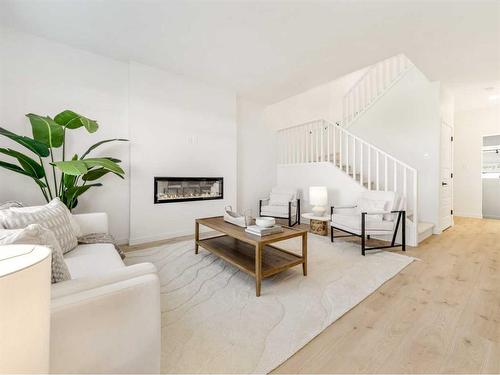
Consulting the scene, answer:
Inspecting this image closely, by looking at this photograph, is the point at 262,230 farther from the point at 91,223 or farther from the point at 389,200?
the point at 389,200

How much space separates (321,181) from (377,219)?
1.67m

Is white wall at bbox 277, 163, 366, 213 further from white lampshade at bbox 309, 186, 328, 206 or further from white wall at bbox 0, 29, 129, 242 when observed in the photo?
white wall at bbox 0, 29, 129, 242

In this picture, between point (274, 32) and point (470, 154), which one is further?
point (470, 154)

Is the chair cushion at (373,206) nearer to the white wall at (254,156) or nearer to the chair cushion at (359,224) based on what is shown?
the chair cushion at (359,224)

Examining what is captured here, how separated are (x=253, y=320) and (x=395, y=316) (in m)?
1.02

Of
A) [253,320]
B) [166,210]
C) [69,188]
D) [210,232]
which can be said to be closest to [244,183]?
[210,232]

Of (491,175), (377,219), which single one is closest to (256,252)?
(377,219)

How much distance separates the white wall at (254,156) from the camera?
4953 millimetres

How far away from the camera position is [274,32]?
2.71 meters

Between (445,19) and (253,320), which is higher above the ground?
(445,19)

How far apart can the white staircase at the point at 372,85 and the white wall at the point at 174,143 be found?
2831 millimetres

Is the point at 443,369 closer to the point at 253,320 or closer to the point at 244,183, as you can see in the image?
the point at 253,320

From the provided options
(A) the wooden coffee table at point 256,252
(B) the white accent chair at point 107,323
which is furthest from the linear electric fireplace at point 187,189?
(B) the white accent chair at point 107,323

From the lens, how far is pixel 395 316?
166 cm
